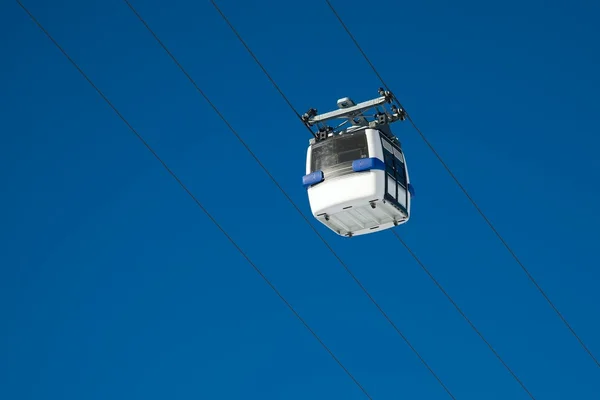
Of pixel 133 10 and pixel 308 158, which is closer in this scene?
pixel 133 10

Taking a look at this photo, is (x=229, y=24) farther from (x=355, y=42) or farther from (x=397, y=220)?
(x=397, y=220)

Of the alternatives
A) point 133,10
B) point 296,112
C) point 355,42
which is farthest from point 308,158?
point 133,10

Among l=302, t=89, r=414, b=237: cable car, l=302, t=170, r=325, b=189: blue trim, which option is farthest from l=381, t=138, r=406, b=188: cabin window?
l=302, t=170, r=325, b=189: blue trim

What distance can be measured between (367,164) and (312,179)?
1508 millimetres

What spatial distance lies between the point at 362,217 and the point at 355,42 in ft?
14.0

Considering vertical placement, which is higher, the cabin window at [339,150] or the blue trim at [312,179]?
the cabin window at [339,150]

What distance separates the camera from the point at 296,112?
27328 millimetres

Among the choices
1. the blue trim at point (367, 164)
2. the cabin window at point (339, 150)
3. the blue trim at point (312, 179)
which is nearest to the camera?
the blue trim at point (367, 164)

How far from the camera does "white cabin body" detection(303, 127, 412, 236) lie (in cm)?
2622

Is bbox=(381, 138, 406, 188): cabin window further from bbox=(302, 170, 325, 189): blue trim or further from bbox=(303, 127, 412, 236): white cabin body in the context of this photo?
bbox=(302, 170, 325, 189): blue trim

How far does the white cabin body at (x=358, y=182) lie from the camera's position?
2622 cm

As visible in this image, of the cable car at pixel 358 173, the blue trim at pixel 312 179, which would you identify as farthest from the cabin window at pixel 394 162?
the blue trim at pixel 312 179

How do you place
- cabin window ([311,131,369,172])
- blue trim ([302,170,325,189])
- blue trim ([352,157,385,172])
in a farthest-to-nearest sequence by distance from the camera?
blue trim ([302,170,325,189]), cabin window ([311,131,369,172]), blue trim ([352,157,385,172])

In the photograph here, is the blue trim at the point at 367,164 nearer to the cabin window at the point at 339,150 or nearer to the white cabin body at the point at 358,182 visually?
the white cabin body at the point at 358,182
